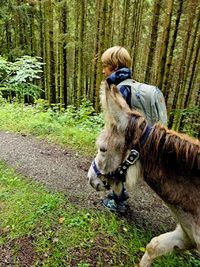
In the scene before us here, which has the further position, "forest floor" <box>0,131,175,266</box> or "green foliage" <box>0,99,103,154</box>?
"green foliage" <box>0,99,103,154</box>

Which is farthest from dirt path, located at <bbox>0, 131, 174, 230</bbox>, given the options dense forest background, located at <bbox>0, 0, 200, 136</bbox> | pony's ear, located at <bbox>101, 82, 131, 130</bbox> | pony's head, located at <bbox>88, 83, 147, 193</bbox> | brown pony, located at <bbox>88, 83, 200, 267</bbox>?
dense forest background, located at <bbox>0, 0, 200, 136</bbox>

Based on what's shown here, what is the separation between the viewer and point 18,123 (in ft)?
26.5

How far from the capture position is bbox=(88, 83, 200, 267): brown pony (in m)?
2.29

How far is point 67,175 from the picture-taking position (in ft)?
17.2

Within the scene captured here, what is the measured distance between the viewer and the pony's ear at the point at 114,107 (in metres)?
2.21

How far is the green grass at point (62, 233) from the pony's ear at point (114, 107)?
181 centimetres

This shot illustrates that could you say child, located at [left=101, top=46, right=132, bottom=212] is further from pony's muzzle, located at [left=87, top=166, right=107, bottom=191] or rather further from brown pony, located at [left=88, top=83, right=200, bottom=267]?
pony's muzzle, located at [left=87, top=166, right=107, bottom=191]

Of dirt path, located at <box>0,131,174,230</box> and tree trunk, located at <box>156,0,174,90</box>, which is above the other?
tree trunk, located at <box>156,0,174,90</box>

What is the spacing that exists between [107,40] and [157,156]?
10132mm

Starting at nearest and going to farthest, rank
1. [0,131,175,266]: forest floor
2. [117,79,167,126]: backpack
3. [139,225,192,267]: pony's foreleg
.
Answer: [139,225,192,267]: pony's foreleg, [117,79,167,126]: backpack, [0,131,175,266]: forest floor

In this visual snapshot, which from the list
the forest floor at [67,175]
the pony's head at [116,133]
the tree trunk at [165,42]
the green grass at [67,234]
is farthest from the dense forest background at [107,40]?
the pony's head at [116,133]

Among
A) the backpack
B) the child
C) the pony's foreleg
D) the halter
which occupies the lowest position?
the pony's foreleg

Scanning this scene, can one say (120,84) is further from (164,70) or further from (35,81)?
(35,81)

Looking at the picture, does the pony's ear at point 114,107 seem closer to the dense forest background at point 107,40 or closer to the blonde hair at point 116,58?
the blonde hair at point 116,58
